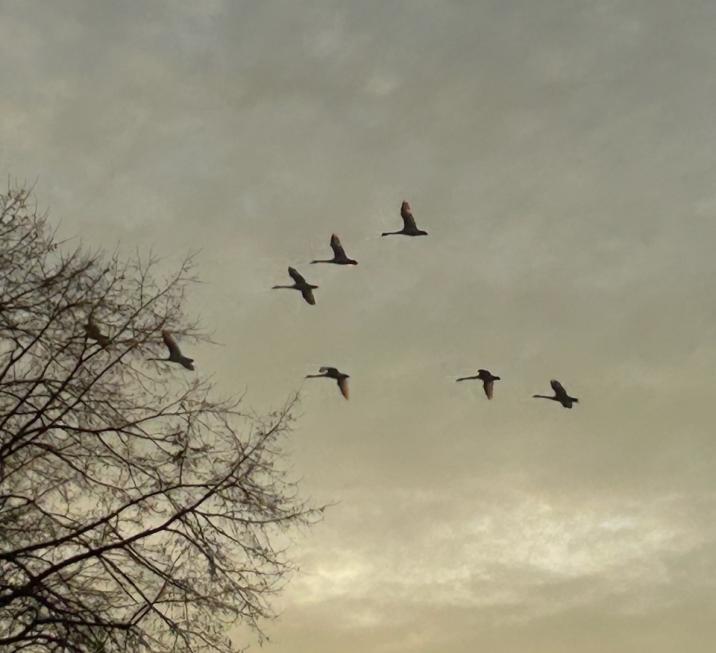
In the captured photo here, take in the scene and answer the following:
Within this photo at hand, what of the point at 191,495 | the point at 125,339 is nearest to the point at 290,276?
the point at 125,339

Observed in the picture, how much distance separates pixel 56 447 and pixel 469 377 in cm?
953

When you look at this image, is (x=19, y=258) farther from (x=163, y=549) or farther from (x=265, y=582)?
(x=265, y=582)

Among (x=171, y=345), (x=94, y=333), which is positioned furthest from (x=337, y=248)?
(x=94, y=333)

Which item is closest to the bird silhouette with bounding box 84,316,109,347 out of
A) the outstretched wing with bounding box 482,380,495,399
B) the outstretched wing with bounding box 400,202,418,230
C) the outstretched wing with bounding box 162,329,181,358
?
the outstretched wing with bounding box 162,329,181,358

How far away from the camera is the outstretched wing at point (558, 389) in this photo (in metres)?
20.1

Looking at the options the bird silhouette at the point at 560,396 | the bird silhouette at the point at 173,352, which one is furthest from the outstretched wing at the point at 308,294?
the bird silhouette at the point at 560,396

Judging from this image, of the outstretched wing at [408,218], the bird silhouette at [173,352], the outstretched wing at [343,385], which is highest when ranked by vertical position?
the outstretched wing at [408,218]

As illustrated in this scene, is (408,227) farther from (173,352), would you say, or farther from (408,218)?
(173,352)

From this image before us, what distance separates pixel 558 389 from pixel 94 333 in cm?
988

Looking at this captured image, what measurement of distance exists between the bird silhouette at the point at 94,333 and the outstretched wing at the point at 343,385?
4603mm

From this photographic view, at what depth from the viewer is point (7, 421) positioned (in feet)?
43.4

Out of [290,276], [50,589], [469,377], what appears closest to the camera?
[50,589]

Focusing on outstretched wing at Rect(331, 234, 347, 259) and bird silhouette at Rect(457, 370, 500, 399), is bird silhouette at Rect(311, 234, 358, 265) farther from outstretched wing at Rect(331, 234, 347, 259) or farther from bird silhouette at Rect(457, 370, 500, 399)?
bird silhouette at Rect(457, 370, 500, 399)

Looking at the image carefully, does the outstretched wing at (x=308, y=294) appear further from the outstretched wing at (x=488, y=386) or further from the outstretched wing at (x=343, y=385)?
the outstretched wing at (x=488, y=386)
